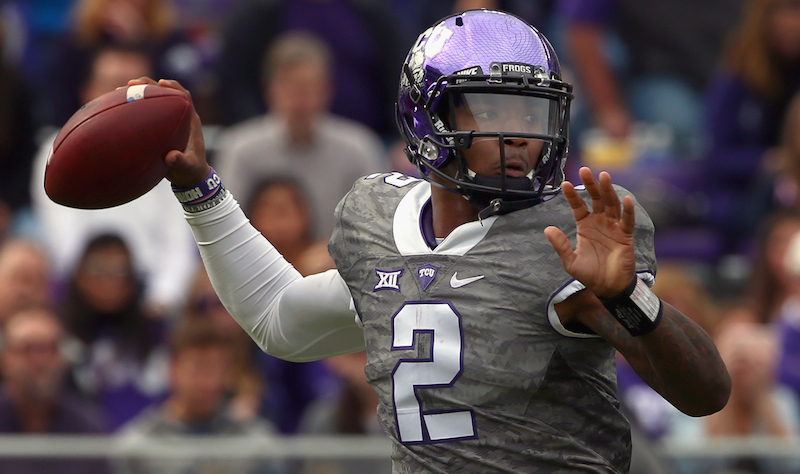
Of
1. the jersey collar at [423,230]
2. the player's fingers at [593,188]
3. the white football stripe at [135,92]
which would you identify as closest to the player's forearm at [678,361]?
the player's fingers at [593,188]

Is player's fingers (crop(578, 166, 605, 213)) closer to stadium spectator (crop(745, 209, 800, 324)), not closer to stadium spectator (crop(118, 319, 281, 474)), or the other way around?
stadium spectator (crop(118, 319, 281, 474))

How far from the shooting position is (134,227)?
6188 mm

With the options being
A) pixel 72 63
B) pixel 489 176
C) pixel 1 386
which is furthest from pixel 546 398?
pixel 72 63

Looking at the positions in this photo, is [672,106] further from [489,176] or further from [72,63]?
[489,176]

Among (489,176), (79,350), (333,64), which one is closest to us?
(489,176)

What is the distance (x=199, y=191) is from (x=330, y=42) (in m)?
3.83

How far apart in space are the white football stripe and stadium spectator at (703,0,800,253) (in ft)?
13.4

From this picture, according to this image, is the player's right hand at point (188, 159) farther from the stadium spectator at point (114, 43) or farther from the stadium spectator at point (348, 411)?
the stadium spectator at point (114, 43)

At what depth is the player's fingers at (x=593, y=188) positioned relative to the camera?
2.20 m

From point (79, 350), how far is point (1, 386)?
0.39 meters

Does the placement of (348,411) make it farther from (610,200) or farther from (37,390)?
(610,200)

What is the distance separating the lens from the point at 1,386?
5.14 metres

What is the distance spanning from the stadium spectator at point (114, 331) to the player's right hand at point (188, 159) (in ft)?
8.91

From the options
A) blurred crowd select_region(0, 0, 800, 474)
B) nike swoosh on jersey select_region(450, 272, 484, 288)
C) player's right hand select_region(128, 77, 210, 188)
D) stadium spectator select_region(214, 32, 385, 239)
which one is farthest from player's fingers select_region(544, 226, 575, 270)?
stadium spectator select_region(214, 32, 385, 239)
